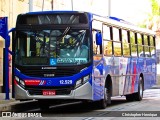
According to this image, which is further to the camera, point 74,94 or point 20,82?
point 20,82

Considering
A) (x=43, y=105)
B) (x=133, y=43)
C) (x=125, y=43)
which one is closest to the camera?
(x=43, y=105)

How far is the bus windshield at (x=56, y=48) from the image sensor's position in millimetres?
15688

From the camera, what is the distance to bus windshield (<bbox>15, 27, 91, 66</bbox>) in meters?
15.7

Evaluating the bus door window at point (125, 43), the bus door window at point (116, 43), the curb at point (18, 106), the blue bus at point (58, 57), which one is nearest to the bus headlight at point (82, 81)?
the blue bus at point (58, 57)

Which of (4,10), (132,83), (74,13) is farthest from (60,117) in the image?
(4,10)

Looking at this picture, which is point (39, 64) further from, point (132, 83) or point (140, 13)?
point (140, 13)

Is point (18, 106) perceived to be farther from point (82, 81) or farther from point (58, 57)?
point (82, 81)

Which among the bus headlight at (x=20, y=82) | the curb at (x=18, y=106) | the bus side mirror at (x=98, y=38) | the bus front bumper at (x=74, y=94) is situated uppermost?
the bus side mirror at (x=98, y=38)

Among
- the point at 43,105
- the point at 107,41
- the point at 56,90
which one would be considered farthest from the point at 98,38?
the point at 43,105

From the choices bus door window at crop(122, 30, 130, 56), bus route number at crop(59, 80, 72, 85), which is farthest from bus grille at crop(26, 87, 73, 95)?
bus door window at crop(122, 30, 130, 56)

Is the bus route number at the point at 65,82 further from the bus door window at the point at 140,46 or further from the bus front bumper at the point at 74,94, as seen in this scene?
the bus door window at the point at 140,46

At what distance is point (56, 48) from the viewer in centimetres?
1577

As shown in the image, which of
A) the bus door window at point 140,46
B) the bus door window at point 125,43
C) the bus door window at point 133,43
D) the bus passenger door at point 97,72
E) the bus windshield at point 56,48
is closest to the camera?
the bus windshield at point 56,48

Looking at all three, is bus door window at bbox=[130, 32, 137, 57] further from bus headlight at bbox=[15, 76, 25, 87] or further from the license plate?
bus headlight at bbox=[15, 76, 25, 87]
